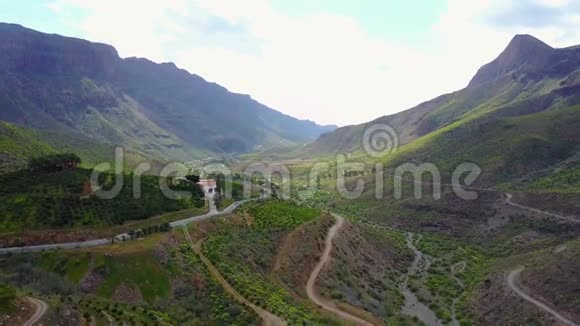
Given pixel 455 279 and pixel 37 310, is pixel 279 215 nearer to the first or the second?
pixel 455 279

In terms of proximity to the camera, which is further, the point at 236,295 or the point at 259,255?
the point at 259,255

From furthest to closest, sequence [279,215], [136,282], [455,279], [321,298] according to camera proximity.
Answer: [279,215]
[455,279]
[321,298]
[136,282]

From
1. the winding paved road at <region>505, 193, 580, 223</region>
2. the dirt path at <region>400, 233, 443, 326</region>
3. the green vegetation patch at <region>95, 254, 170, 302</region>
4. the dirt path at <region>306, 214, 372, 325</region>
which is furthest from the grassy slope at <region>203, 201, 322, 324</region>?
the winding paved road at <region>505, 193, 580, 223</region>

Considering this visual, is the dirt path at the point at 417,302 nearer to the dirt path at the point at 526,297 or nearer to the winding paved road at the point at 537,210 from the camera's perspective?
the dirt path at the point at 526,297

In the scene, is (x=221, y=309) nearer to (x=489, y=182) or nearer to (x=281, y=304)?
(x=281, y=304)

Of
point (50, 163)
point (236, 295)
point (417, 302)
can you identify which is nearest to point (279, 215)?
point (417, 302)

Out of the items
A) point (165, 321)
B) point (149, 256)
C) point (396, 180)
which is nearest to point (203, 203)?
point (149, 256)
